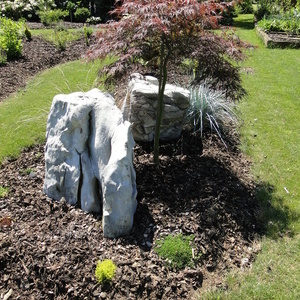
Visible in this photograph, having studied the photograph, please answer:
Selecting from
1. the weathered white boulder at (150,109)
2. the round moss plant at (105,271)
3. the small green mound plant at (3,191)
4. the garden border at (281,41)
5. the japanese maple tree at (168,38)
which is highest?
the japanese maple tree at (168,38)

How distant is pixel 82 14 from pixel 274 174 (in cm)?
1493

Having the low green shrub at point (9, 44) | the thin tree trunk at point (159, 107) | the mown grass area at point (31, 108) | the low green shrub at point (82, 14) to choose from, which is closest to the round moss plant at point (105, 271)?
the thin tree trunk at point (159, 107)

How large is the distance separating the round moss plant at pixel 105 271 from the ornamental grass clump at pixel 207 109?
10.2 ft

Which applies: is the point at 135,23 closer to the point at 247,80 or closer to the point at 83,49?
the point at 247,80

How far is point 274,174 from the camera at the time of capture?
523cm

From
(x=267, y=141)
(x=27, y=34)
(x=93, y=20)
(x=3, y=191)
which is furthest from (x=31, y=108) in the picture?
(x=93, y=20)

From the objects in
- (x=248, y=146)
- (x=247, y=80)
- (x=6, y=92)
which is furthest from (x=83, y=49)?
(x=248, y=146)

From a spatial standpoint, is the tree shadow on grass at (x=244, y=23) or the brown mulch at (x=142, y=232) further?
the tree shadow on grass at (x=244, y=23)

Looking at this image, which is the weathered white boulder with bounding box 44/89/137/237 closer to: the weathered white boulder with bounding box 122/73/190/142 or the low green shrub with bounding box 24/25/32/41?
the weathered white boulder with bounding box 122/73/190/142

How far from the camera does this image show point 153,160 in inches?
198

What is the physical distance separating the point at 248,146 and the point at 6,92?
5692 mm

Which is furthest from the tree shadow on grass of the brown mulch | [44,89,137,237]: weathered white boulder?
[44,89,137,237]: weathered white boulder

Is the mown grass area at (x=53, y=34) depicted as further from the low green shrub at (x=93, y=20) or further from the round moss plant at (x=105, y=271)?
the round moss plant at (x=105, y=271)

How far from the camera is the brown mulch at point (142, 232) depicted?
334cm
